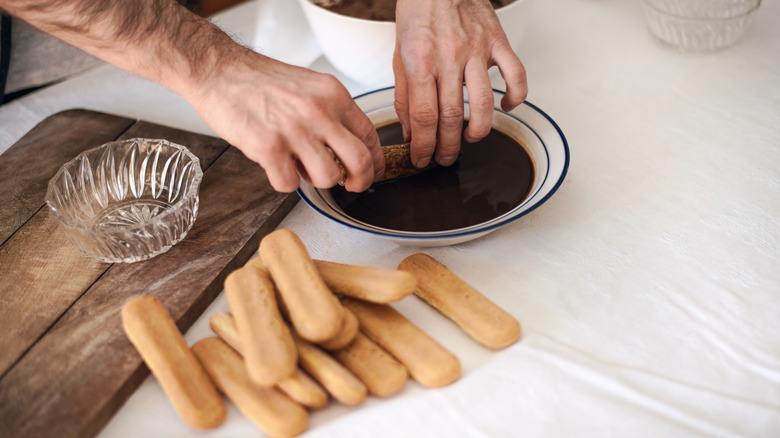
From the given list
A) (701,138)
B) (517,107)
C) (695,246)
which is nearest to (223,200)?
(517,107)

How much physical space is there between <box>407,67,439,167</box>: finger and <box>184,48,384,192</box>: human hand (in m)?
0.09

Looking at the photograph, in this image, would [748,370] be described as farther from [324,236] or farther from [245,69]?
[245,69]

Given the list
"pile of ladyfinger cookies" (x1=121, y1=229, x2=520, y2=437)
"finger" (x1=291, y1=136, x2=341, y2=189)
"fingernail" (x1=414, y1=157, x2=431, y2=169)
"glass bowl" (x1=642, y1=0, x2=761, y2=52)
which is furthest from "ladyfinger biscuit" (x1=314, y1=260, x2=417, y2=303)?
"glass bowl" (x1=642, y1=0, x2=761, y2=52)

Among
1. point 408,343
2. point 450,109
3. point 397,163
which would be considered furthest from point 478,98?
point 408,343

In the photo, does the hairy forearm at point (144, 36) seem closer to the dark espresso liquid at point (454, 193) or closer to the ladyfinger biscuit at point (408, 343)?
the dark espresso liquid at point (454, 193)

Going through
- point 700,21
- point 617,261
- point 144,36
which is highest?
point 144,36

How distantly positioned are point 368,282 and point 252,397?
7.0 inches

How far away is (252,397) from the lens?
0.65m

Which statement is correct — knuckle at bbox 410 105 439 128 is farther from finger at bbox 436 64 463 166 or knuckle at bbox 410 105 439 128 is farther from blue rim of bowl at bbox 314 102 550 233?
blue rim of bowl at bbox 314 102 550 233

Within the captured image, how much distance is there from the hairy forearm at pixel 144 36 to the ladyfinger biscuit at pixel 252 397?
0.35 m

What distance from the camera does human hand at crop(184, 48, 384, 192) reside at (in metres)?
0.76

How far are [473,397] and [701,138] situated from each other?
645mm

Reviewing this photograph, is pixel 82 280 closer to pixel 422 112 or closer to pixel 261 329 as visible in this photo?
pixel 261 329

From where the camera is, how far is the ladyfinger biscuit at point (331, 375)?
64cm
